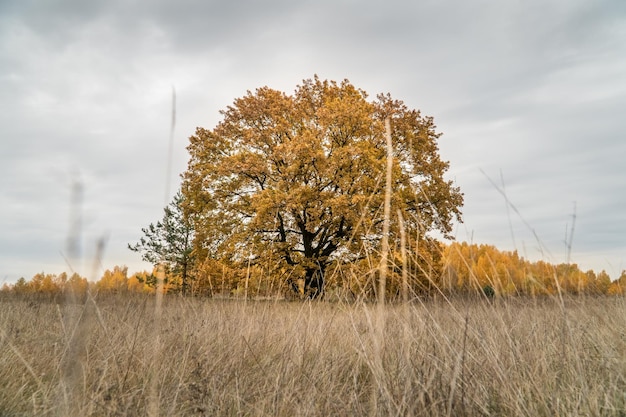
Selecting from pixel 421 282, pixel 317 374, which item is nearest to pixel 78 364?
pixel 317 374

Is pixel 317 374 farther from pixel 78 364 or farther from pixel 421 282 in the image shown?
pixel 78 364

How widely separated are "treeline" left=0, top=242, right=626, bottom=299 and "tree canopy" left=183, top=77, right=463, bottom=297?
9.29 feet

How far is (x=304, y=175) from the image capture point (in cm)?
1872

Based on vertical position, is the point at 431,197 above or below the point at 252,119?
below

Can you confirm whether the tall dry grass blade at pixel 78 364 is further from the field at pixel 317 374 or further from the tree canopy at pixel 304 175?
the tree canopy at pixel 304 175

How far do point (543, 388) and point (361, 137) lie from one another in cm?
1651

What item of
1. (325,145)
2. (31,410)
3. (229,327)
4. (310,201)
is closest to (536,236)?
(229,327)

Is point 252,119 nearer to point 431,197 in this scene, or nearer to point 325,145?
point 325,145

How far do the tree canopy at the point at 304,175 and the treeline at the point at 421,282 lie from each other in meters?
2.83

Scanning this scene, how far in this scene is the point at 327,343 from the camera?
4.38 m

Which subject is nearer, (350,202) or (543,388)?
(543,388)

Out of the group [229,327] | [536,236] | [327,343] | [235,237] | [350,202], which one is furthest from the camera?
[235,237]

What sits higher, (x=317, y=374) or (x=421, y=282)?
(x=421, y=282)

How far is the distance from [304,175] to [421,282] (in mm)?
14662
